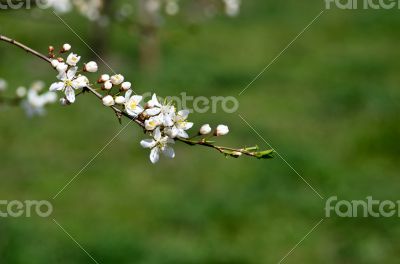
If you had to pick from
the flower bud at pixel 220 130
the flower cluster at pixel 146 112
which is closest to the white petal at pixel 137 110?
the flower cluster at pixel 146 112

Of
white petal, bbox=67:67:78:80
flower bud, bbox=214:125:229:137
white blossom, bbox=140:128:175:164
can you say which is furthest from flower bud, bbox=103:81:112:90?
flower bud, bbox=214:125:229:137

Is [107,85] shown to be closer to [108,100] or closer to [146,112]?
[108,100]

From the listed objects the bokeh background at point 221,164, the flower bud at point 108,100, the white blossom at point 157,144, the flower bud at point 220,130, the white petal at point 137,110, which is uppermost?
the bokeh background at point 221,164

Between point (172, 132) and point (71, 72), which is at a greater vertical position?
point (71, 72)

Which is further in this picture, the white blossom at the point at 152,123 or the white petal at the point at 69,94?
the white petal at the point at 69,94

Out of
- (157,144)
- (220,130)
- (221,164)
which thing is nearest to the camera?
(157,144)

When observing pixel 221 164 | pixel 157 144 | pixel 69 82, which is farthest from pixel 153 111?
pixel 221 164

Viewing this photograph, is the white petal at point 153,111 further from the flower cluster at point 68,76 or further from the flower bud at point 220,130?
the flower bud at point 220,130

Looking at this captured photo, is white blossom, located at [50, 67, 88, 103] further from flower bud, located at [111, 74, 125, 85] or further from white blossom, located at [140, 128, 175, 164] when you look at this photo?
white blossom, located at [140, 128, 175, 164]

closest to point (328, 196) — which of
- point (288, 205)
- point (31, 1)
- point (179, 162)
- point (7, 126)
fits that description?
point (288, 205)
